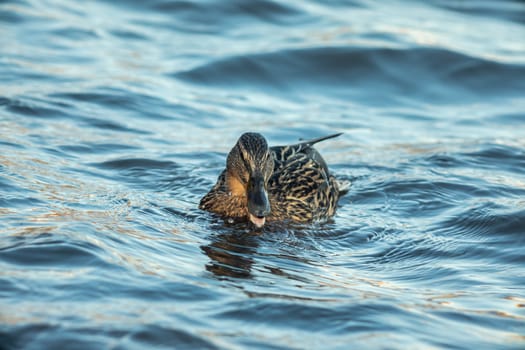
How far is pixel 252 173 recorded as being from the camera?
7.51 m

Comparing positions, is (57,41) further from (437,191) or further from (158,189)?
(437,191)

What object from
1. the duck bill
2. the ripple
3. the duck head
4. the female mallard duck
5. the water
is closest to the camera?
the water

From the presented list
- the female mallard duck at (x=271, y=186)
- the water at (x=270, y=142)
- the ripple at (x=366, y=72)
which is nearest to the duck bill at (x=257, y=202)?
the female mallard duck at (x=271, y=186)

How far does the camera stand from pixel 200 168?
9.37m

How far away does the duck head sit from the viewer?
7.19 m

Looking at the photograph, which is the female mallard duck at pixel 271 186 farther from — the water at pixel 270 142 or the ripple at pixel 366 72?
the ripple at pixel 366 72

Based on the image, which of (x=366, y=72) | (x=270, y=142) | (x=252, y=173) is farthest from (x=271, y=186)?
(x=366, y=72)

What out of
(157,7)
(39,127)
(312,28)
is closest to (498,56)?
(312,28)

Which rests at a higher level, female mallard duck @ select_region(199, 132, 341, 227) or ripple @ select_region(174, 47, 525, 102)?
ripple @ select_region(174, 47, 525, 102)

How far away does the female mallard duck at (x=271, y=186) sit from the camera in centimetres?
750

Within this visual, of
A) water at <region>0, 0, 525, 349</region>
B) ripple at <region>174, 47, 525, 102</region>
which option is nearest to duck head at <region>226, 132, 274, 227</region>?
water at <region>0, 0, 525, 349</region>

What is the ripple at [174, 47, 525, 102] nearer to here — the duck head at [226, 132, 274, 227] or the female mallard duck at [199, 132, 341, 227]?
the female mallard duck at [199, 132, 341, 227]

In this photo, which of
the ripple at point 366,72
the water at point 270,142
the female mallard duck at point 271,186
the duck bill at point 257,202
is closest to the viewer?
the water at point 270,142

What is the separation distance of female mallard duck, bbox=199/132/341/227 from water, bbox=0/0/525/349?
0.22 metres
